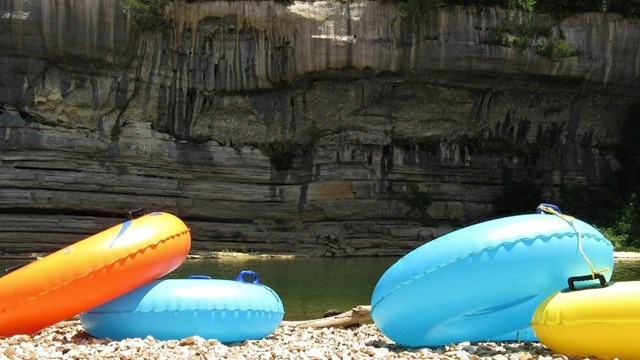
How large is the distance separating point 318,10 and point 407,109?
4.93 meters

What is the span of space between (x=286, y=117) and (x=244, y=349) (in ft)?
60.7

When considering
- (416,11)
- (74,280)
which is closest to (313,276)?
(74,280)

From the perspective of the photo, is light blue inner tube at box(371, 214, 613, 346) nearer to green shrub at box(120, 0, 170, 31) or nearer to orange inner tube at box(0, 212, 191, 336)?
orange inner tube at box(0, 212, 191, 336)

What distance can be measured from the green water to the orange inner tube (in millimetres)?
3493

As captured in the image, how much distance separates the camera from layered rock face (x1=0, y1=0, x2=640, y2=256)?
19938 millimetres

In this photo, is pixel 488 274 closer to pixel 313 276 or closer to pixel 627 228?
pixel 313 276

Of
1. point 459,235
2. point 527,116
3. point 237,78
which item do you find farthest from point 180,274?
point 527,116

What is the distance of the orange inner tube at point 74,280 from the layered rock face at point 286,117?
1564cm

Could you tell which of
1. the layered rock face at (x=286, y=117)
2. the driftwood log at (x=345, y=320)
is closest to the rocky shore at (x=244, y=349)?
the driftwood log at (x=345, y=320)

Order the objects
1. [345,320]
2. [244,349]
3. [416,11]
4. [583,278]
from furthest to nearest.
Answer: [416,11] → [345,320] → [244,349] → [583,278]

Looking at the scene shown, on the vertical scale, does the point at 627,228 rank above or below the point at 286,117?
below

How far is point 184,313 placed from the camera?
5.34 meters

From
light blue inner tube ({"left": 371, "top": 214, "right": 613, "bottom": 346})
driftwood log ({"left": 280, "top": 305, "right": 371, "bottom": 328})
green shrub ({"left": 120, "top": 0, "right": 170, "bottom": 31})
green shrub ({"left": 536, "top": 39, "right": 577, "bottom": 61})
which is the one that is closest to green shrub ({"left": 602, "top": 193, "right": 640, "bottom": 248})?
green shrub ({"left": 536, "top": 39, "right": 577, "bottom": 61})

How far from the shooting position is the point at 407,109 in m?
23.4
